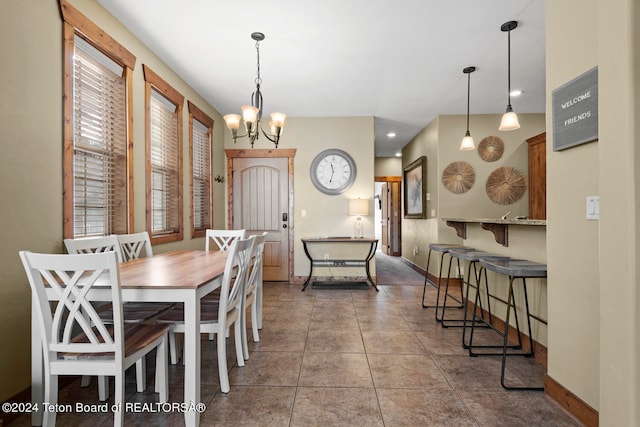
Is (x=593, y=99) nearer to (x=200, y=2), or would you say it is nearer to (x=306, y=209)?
(x=200, y=2)

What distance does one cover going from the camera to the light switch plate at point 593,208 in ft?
5.21

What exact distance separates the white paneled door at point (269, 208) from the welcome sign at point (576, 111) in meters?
3.88

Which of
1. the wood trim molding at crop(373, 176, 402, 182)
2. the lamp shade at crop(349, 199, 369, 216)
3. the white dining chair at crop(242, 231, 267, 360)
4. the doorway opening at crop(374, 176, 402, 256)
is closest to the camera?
the white dining chair at crop(242, 231, 267, 360)

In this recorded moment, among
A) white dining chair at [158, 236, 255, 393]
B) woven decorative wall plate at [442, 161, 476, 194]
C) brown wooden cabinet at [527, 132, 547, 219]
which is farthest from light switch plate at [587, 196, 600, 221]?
woven decorative wall plate at [442, 161, 476, 194]

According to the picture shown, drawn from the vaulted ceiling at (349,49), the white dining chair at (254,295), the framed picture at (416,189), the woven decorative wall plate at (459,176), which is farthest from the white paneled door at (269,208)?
the woven decorative wall plate at (459,176)

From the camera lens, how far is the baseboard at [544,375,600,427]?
163 cm

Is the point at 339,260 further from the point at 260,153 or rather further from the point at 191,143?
the point at 191,143

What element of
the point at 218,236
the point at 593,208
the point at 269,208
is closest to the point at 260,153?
the point at 269,208

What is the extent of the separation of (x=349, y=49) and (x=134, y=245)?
8.76ft

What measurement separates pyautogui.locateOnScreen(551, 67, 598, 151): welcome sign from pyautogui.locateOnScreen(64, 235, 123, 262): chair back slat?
2.70 meters

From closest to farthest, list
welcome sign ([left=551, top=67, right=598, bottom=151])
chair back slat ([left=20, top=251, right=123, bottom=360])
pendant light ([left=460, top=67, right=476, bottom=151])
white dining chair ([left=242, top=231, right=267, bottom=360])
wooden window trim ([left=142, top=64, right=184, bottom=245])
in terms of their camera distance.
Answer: chair back slat ([left=20, top=251, right=123, bottom=360]) < welcome sign ([left=551, top=67, right=598, bottom=151]) < white dining chair ([left=242, top=231, right=267, bottom=360]) < wooden window trim ([left=142, top=64, right=184, bottom=245]) < pendant light ([left=460, top=67, right=476, bottom=151])

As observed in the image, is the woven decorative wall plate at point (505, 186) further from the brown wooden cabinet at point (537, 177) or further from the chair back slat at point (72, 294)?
the chair back slat at point (72, 294)

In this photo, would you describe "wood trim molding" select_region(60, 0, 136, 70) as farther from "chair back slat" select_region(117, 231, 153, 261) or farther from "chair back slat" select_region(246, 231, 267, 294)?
"chair back slat" select_region(246, 231, 267, 294)

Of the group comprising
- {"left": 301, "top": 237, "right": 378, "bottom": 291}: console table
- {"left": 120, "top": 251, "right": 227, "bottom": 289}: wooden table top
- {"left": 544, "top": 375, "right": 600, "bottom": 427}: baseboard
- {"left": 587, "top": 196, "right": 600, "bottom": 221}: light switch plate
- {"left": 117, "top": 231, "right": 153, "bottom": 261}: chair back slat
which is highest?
{"left": 587, "top": 196, "right": 600, "bottom": 221}: light switch plate
